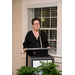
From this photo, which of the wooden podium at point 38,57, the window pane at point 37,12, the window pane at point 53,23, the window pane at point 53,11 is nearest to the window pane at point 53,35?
the window pane at point 53,23

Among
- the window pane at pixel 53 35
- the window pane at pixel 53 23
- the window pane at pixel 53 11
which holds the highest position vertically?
the window pane at pixel 53 11

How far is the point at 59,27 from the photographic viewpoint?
393 cm

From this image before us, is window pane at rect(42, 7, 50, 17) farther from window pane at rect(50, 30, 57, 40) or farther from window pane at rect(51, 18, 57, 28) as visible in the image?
window pane at rect(50, 30, 57, 40)

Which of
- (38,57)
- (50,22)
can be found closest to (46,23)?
(50,22)

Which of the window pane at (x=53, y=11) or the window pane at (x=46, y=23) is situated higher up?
the window pane at (x=53, y=11)

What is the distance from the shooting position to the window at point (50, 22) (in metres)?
4.38

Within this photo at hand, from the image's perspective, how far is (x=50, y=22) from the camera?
4434 millimetres

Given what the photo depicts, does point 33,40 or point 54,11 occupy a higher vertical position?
point 54,11

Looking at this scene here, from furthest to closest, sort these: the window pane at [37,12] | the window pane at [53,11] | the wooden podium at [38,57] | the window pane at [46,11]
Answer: the window pane at [37,12] → the window pane at [46,11] → the window pane at [53,11] → the wooden podium at [38,57]

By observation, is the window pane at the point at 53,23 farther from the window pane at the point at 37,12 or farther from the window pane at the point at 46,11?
the window pane at the point at 37,12
